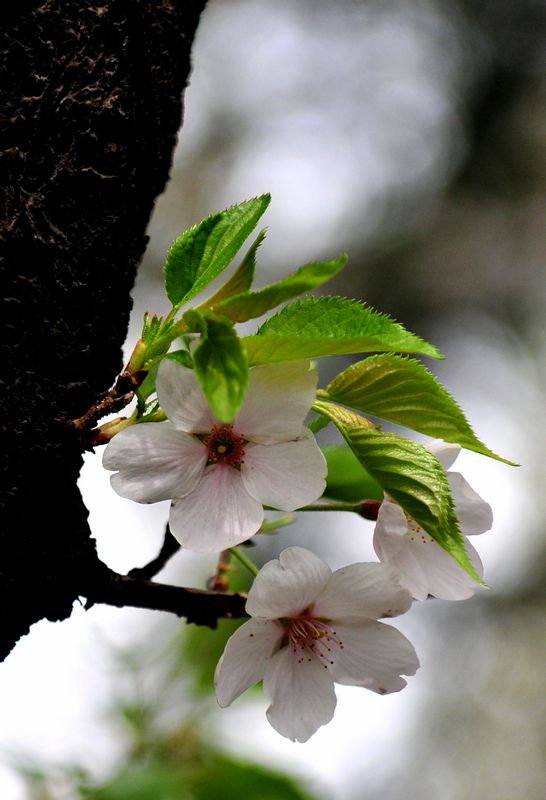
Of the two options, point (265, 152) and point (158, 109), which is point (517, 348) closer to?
point (265, 152)

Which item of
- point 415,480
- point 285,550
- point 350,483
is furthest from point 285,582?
point 350,483

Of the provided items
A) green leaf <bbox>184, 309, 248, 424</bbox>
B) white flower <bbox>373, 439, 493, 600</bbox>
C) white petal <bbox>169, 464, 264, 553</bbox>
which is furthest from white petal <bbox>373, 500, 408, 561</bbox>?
green leaf <bbox>184, 309, 248, 424</bbox>

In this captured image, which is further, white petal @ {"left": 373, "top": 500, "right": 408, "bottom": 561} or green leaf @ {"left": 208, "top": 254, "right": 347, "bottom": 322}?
white petal @ {"left": 373, "top": 500, "right": 408, "bottom": 561}

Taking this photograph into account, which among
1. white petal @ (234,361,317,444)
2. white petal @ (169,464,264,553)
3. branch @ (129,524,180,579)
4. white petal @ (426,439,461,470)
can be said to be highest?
white petal @ (426,439,461,470)

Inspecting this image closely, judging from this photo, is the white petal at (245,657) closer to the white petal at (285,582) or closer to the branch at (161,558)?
the white petal at (285,582)

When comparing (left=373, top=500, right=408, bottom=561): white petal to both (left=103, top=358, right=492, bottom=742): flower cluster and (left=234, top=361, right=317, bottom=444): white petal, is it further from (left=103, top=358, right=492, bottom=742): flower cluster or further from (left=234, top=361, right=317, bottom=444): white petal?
(left=234, top=361, right=317, bottom=444): white petal

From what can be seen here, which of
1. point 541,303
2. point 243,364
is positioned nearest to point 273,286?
point 243,364

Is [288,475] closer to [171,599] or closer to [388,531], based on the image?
[388,531]

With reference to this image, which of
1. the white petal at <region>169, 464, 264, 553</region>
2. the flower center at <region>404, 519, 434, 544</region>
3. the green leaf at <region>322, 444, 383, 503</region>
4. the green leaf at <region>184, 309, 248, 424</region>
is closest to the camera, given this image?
the green leaf at <region>184, 309, 248, 424</region>
